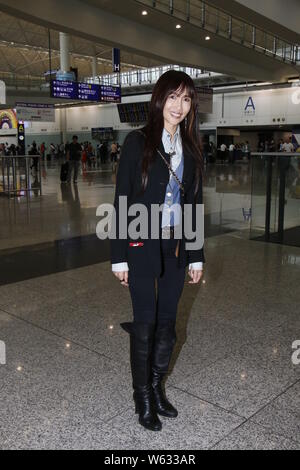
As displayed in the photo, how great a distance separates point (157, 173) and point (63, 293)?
2768 millimetres

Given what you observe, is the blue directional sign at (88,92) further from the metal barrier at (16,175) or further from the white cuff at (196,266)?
the white cuff at (196,266)

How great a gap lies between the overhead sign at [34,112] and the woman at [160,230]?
24.1 meters

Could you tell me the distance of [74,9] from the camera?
11.8 metres

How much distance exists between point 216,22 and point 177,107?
15.2 meters

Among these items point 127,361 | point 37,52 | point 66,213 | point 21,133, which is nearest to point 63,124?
point 37,52

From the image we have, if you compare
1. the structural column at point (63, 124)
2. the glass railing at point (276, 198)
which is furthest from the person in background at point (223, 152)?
the glass railing at point (276, 198)

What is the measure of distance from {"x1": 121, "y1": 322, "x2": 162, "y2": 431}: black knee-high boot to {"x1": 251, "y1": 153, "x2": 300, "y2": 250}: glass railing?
5.22 metres

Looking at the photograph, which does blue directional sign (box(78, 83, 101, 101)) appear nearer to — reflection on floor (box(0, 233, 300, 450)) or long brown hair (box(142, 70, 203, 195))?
reflection on floor (box(0, 233, 300, 450))

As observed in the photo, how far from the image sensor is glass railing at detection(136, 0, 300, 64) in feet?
40.0

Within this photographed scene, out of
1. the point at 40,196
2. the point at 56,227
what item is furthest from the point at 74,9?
the point at 56,227

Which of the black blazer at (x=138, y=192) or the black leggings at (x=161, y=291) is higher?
the black blazer at (x=138, y=192)

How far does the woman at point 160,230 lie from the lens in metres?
2.21

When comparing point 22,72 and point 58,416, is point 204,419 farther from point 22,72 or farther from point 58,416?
point 22,72

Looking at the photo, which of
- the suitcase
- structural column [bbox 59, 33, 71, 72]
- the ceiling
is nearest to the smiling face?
the suitcase
